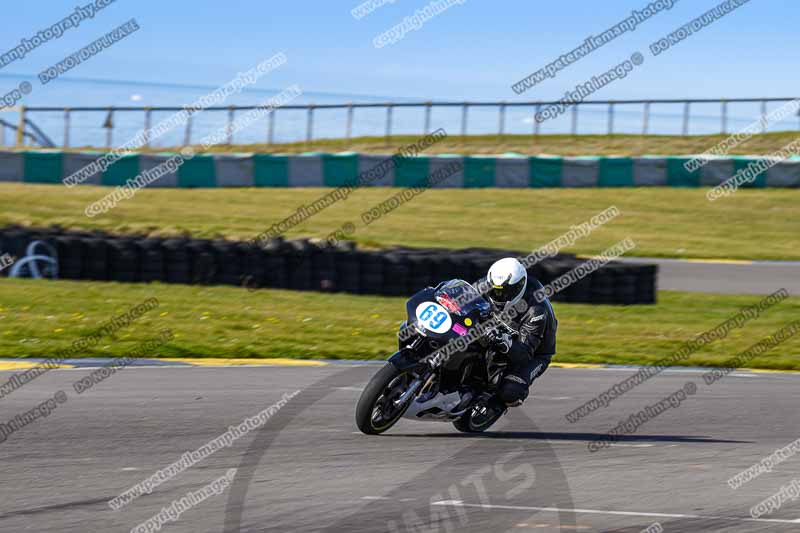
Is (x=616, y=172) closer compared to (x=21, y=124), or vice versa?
(x=616, y=172)

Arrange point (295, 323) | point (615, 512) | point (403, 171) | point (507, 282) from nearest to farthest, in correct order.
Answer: point (615, 512) < point (507, 282) < point (295, 323) < point (403, 171)

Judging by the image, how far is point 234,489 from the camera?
7062 mm

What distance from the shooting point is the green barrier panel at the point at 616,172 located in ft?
98.4

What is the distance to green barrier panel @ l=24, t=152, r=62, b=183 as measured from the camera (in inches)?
1171

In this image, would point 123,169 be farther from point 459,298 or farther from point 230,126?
point 459,298

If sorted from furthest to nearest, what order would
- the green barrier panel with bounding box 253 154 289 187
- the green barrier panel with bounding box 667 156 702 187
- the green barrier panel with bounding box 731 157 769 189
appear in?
the green barrier panel with bounding box 253 154 289 187, the green barrier panel with bounding box 667 156 702 187, the green barrier panel with bounding box 731 157 769 189

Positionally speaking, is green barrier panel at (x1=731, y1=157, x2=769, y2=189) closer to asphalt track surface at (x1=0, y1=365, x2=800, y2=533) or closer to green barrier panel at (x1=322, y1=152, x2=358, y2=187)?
green barrier panel at (x1=322, y1=152, x2=358, y2=187)

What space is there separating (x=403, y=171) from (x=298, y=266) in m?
12.8

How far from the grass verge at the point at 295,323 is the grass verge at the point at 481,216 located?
17.1 ft

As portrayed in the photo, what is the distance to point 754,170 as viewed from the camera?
2958 centimetres

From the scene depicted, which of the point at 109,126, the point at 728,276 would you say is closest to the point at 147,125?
the point at 109,126

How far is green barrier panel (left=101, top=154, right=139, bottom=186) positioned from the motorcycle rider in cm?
2182

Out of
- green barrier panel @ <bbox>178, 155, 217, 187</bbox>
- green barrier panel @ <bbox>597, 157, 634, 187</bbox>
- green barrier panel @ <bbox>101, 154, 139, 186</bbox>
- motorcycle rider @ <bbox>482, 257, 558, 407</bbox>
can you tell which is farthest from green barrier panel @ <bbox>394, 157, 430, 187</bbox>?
motorcycle rider @ <bbox>482, 257, 558, 407</bbox>

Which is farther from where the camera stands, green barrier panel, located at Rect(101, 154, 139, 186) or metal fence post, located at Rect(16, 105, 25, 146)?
metal fence post, located at Rect(16, 105, 25, 146)
